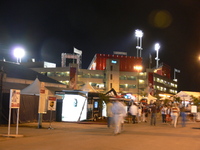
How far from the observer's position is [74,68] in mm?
85375

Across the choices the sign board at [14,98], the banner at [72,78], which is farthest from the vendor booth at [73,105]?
the banner at [72,78]

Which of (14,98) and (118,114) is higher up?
(14,98)

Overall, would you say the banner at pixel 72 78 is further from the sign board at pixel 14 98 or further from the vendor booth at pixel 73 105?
the sign board at pixel 14 98

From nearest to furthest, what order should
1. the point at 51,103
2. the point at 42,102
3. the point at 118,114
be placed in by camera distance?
1. the point at 118,114
2. the point at 42,102
3. the point at 51,103

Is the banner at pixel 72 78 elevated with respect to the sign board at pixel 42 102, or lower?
elevated

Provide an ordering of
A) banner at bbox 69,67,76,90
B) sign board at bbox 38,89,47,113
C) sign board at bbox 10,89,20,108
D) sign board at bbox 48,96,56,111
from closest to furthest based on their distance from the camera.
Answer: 1. sign board at bbox 10,89,20,108
2. sign board at bbox 38,89,47,113
3. sign board at bbox 48,96,56,111
4. banner at bbox 69,67,76,90

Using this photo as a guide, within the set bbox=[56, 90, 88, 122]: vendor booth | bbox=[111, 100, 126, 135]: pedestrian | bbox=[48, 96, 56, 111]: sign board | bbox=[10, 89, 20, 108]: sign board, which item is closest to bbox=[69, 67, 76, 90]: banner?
bbox=[56, 90, 88, 122]: vendor booth

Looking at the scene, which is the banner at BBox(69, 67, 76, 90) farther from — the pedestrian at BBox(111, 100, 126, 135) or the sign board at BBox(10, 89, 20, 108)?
the sign board at BBox(10, 89, 20, 108)

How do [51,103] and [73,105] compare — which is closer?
[51,103]

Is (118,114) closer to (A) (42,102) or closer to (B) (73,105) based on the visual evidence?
(A) (42,102)

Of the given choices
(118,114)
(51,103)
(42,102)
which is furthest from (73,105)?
(118,114)

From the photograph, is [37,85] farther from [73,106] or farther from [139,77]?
[139,77]

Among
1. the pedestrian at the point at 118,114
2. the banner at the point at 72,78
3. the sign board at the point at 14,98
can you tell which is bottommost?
the pedestrian at the point at 118,114

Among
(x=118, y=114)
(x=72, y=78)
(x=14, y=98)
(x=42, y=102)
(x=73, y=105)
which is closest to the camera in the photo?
(x=14, y=98)
